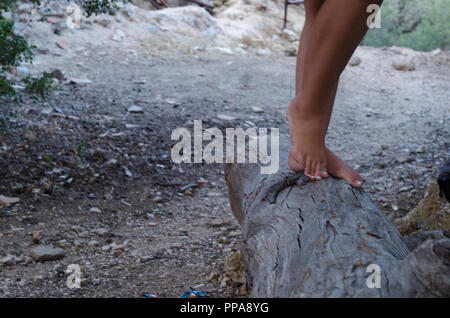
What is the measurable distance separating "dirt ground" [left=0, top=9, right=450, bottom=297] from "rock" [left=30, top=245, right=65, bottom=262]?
2 centimetres

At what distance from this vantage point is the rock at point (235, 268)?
183cm

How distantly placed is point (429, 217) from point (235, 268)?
3.00 ft

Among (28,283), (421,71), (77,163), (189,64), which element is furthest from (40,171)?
(421,71)

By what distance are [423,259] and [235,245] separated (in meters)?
1.22

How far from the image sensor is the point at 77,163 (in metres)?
2.71

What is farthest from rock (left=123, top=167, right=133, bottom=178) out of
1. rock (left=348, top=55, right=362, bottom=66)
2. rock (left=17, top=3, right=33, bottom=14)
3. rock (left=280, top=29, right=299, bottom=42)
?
rock (left=280, top=29, right=299, bottom=42)

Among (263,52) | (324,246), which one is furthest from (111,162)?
(263,52)

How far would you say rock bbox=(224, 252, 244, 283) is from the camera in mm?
1825

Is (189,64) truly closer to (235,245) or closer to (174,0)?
(235,245)

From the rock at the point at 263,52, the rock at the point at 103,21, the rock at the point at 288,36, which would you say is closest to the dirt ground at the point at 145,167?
the rock at the point at 103,21

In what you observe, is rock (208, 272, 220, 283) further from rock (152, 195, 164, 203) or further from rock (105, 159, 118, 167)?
rock (105, 159, 118, 167)

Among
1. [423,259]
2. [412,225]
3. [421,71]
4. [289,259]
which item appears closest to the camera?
[423,259]

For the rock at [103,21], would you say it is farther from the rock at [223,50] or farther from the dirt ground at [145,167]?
the rock at [223,50]
